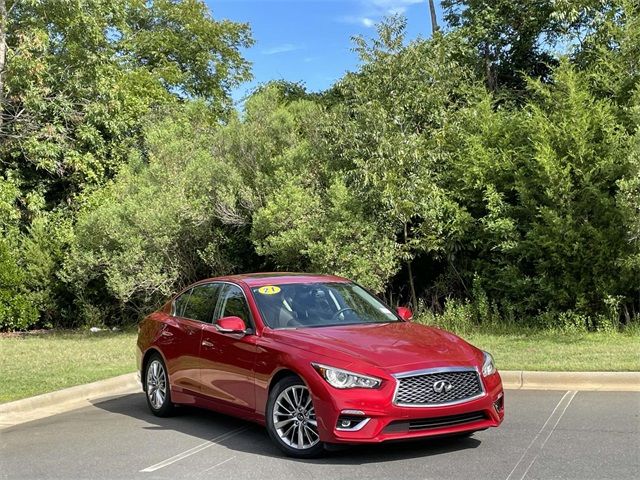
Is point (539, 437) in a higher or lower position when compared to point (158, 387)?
lower

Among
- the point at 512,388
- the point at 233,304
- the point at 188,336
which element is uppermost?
Result: the point at 233,304

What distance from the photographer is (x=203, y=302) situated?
8062mm

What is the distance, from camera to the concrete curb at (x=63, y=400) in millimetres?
8492

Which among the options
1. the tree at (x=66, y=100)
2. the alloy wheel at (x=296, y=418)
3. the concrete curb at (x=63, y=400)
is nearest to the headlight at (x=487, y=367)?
the alloy wheel at (x=296, y=418)

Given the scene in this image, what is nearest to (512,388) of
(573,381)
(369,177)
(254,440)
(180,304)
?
(573,381)

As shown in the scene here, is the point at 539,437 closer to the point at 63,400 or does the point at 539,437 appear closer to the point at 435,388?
the point at 435,388

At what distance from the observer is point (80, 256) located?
17.5m

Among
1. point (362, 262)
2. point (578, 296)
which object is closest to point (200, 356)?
point (362, 262)

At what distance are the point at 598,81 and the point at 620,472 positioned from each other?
1132cm

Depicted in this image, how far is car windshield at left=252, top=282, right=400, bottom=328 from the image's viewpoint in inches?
274

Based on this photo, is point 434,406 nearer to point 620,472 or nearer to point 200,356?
point 620,472

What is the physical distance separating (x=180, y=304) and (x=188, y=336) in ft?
2.74

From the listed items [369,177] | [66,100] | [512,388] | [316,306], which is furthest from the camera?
[66,100]

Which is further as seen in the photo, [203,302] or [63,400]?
[63,400]
